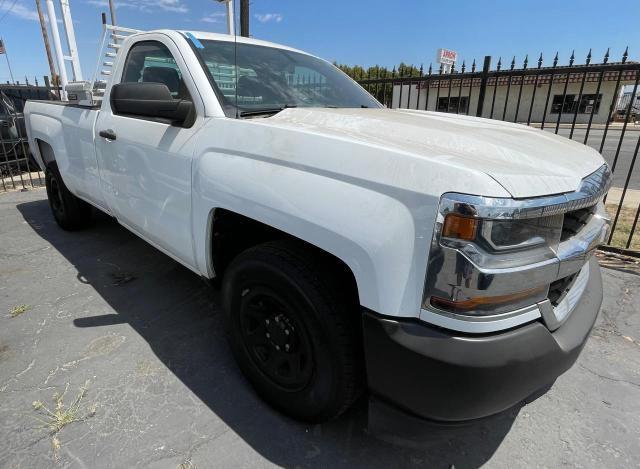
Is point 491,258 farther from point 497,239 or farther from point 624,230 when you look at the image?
point 624,230

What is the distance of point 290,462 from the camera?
5.85ft

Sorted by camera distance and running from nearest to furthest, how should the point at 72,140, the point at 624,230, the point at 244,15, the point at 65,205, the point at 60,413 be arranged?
1. the point at 60,413
2. the point at 72,140
3. the point at 65,205
4. the point at 624,230
5. the point at 244,15

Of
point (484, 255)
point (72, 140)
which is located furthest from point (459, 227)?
point (72, 140)

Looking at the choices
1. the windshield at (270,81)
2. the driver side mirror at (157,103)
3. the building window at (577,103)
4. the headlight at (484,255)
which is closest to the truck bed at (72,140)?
the driver side mirror at (157,103)

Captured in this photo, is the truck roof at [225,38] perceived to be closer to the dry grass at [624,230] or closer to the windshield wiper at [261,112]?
the windshield wiper at [261,112]

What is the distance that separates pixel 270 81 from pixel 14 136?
24.7 ft

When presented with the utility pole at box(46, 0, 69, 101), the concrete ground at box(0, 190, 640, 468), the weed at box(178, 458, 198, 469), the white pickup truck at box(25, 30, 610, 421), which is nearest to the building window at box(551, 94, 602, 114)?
the concrete ground at box(0, 190, 640, 468)

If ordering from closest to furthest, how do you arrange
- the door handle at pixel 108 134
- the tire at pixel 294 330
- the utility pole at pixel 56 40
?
the tire at pixel 294 330
the door handle at pixel 108 134
the utility pole at pixel 56 40

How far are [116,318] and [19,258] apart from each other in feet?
6.21

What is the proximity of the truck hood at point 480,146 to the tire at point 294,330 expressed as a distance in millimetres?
587

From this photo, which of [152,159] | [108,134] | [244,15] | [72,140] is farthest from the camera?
[244,15]

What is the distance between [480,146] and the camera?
159 cm

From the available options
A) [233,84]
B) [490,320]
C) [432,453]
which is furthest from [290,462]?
[233,84]

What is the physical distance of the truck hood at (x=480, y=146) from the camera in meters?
1.34
